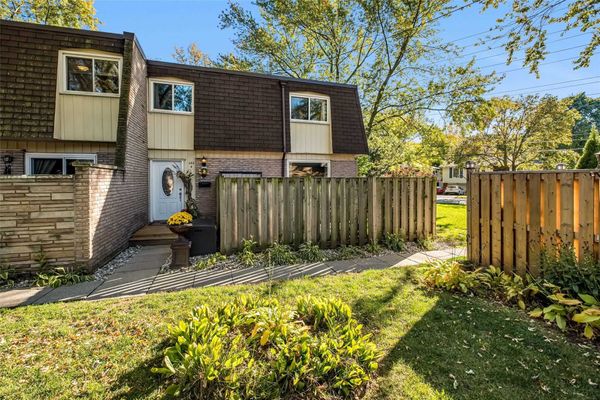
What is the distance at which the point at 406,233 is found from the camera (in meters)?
7.47

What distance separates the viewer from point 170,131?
34.1 ft

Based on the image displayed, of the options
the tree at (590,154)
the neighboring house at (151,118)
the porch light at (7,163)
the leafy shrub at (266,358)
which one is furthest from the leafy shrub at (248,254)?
the tree at (590,154)

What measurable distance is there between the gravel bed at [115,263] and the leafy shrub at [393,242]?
604 cm

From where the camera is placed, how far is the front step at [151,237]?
8.05 m

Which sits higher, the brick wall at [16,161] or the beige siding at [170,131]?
the beige siding at [170,131]

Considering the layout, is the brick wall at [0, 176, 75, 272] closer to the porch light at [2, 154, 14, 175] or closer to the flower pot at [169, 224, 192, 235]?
the flower pot at [169, 224, 192, 235]

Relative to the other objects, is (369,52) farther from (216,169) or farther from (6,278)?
(6,278)

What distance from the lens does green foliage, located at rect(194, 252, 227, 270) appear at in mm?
5723

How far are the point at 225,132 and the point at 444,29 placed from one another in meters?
13.1

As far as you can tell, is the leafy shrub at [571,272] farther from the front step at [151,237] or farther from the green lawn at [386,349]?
the front step at [151,237]

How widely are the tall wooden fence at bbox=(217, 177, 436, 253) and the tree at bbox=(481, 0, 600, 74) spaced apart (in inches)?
134

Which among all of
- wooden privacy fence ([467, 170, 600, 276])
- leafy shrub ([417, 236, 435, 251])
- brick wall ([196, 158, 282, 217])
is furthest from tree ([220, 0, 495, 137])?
wooden privacy fence ([467, 170, 600, 276])

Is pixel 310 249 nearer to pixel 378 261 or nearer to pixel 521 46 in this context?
pixel 378 261

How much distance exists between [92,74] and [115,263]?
20.3 ft
